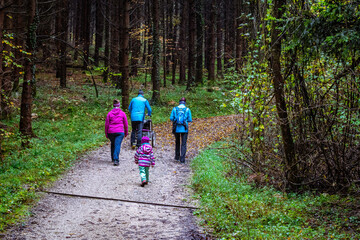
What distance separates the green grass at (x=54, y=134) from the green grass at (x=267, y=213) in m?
2.75

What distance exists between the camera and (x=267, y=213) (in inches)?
241

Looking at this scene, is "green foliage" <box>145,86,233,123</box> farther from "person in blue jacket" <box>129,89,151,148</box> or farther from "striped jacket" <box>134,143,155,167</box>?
"striped jacket" <box>134,143,155,167</box>

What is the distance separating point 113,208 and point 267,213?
128 inches

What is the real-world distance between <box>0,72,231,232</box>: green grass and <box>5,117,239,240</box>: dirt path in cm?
42

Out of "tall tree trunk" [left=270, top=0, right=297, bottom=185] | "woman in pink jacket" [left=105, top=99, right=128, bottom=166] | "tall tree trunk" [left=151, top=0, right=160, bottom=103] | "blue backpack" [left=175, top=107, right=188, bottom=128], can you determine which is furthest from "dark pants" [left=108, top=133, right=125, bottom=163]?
"tall tree trunk" [left=151, top=0, right=160, bottom=103]

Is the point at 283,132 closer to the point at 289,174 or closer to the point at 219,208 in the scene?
the point at 289,174

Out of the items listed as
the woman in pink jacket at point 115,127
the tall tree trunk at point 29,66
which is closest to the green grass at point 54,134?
the tall tree trunk at point 29,66

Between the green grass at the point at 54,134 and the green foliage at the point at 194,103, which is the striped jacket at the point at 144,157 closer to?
the green grass at the point at 54,134

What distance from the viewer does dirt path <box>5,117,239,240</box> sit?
218 inches

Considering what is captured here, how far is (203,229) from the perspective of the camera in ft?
19.1

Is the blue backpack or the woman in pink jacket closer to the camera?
the woman in pink jacket

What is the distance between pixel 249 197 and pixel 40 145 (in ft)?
28.4

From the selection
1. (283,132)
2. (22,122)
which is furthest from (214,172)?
(22,122)

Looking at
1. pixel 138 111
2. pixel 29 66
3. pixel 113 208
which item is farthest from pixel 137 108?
pixel 113 208
